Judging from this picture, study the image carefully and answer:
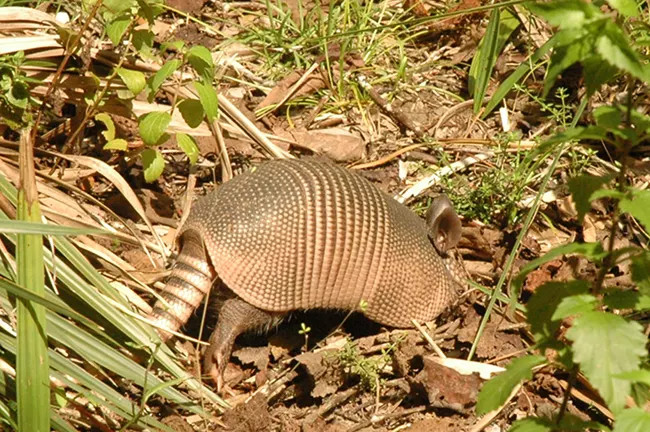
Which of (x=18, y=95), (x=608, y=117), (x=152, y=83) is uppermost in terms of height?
(x=608, y=117)

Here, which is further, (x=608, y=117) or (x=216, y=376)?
(x=216, y=376)

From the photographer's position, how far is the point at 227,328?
198 inches

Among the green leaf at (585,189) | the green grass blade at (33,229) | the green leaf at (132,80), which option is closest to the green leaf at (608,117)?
the green leaf at (585,189)

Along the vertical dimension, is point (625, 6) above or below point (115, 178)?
above

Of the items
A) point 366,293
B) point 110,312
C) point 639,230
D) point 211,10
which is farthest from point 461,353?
point 211,10

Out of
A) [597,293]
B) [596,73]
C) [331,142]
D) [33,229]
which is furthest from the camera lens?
[331,142]

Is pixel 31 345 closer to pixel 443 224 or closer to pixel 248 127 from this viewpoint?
pixel 248 127

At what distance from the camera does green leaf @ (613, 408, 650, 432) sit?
2457 mm

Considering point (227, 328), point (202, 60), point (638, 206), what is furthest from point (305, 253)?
point (638, 206)

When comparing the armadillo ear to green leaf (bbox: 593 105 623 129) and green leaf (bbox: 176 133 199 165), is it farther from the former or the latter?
green leaf (bbox: 593 105 623 129)

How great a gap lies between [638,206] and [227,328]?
285 cm

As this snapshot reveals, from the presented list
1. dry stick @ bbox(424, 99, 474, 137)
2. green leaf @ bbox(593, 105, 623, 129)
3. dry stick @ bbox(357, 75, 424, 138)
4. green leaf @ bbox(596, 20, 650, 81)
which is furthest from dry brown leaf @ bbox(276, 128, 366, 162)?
green leaf @ bbox(596, 20, 650, 81)

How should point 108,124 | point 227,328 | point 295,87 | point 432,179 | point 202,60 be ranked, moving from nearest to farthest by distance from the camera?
point 202,60 < point 227,328 < point 108,124 < point 432,179 < point 295,87

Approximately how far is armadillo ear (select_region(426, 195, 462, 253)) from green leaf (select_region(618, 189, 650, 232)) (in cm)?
276
